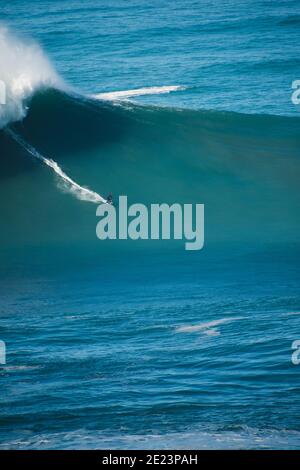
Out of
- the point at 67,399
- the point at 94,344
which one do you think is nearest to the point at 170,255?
the point at 94,344

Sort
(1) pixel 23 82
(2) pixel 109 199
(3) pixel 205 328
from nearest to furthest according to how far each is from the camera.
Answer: (3) pixel 205 328 → (2) pixel 109 199 → (1) pixel 23 82

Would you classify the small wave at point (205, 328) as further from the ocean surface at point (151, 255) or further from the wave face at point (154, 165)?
the wave face at point (154, 165)

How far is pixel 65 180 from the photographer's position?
88.7ft

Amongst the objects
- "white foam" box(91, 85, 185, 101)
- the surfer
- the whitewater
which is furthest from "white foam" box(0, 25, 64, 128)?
the surfer

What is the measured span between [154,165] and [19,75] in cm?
408

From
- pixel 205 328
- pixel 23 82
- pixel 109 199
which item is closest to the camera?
pixel 205 328

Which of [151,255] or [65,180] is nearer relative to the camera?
[151,255]

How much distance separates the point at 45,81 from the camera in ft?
98.8

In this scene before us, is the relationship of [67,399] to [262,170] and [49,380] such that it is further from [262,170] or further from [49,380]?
[262,170]

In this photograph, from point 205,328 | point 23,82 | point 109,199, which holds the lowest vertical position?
point 205,328

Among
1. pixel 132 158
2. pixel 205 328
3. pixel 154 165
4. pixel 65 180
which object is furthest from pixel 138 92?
pixel 205 328

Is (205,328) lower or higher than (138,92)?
lower

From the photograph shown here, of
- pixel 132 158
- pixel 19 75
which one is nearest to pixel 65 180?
pixel 132 158

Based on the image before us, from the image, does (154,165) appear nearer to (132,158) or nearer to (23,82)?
(132,158)
